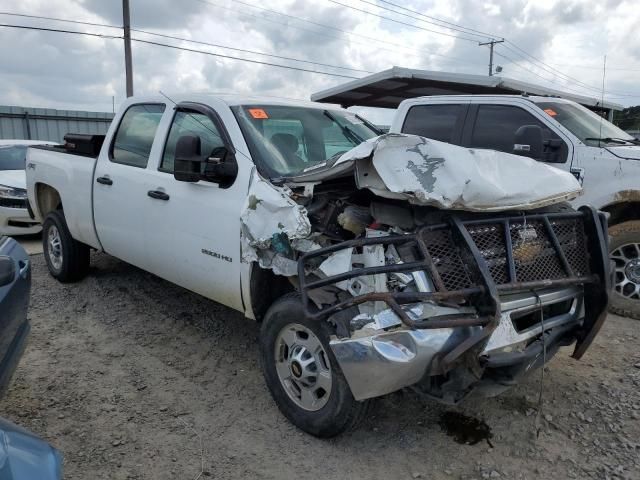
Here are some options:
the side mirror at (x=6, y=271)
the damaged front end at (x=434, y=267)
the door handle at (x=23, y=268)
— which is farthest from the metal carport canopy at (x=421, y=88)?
the side mirror at (x=6, y=271)

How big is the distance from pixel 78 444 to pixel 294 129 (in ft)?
8.46

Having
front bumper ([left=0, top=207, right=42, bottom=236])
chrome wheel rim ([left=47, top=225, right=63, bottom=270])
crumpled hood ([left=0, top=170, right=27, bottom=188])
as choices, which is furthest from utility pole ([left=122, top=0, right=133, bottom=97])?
chrome wheel rim ([left=47, top=225, right=63, bottom=270])

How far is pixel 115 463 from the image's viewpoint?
3025mm

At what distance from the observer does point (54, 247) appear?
20.4 feet

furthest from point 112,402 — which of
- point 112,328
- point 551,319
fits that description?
point 551,319

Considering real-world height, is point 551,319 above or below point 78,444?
above

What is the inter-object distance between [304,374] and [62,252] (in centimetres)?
392

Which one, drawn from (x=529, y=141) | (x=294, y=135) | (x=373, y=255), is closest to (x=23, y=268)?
(x=294, y=135)

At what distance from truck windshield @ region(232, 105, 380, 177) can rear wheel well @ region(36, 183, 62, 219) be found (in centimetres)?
327

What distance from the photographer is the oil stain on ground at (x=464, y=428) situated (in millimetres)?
3242

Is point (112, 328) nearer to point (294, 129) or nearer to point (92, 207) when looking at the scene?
point (92, 207)

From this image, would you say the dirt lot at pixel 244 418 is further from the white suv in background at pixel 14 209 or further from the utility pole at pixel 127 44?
the utility pole at pixel 127 44

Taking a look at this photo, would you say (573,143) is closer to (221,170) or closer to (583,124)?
(583,124)

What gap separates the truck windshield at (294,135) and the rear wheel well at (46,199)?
3.27 metres
